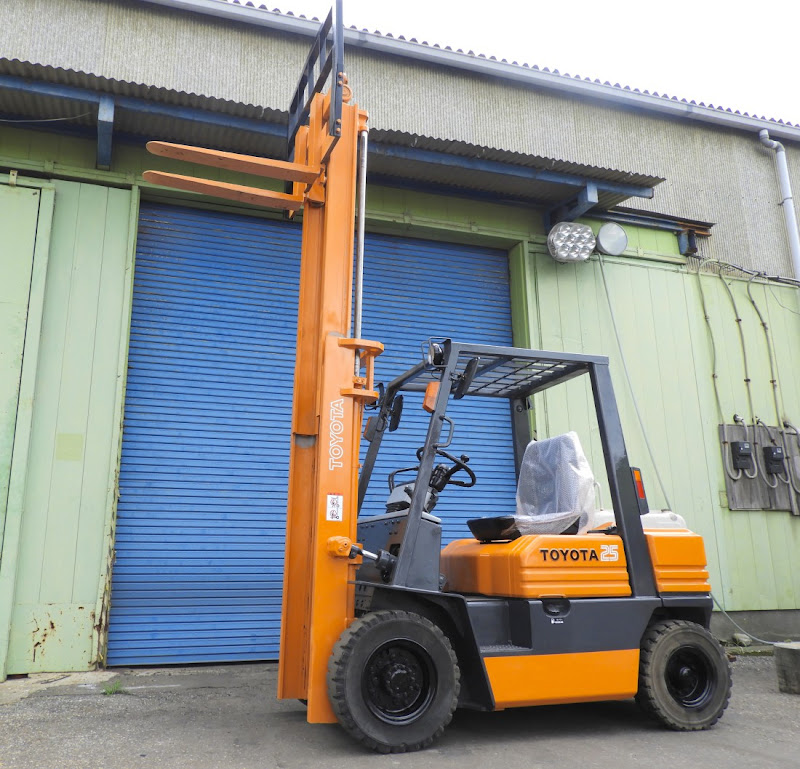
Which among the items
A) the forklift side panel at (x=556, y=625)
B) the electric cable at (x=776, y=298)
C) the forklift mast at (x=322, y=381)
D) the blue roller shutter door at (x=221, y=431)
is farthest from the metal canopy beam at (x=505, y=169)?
the forklift side panel at (x=556, y=625)

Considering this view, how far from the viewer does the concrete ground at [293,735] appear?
3914 millimetres

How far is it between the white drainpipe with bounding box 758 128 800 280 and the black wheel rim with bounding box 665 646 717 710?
7.31 m

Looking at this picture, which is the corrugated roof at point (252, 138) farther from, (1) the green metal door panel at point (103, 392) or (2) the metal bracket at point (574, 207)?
(1) the green metal door panel at point (103, 392)

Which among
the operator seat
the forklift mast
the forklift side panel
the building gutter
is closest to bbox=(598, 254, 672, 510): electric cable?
the building gutter

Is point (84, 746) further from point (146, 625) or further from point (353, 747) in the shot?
point (146, 625)

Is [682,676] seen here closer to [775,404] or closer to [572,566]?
[572,566]

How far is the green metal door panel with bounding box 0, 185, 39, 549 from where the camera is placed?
255 inches

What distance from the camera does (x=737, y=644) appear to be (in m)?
8.32

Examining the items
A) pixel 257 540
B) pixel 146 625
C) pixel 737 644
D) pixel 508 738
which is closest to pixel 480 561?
pixel 508 738

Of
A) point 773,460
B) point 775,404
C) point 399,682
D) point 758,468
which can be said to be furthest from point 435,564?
point 775,404

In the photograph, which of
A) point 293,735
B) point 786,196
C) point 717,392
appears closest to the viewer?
point 293,735

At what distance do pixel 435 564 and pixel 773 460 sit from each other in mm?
6431

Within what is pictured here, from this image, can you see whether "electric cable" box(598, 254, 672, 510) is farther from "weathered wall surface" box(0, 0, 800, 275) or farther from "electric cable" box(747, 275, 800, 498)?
"electric cable" box(747, 275, 800, 498)

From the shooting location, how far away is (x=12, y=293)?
22.1ft
